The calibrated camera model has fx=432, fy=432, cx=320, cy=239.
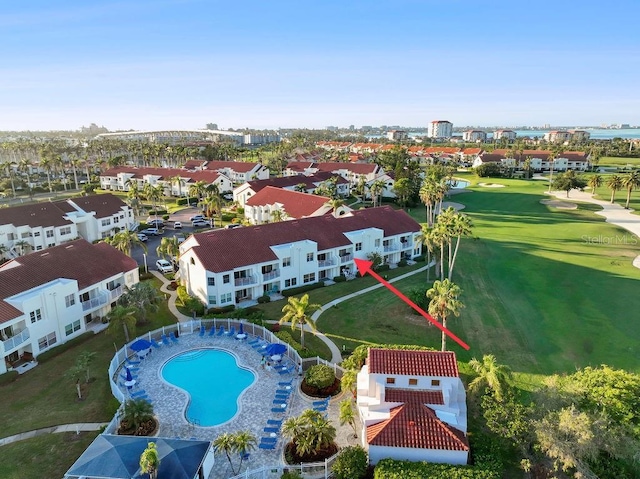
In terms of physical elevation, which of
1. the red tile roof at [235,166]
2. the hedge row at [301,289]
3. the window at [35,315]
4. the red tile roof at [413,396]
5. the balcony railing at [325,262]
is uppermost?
the red tile roof at [235,166]

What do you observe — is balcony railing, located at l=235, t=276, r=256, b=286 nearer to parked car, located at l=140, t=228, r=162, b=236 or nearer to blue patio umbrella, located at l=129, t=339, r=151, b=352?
blue patio umbrella, located at l=129, t=339, r=151, b=352

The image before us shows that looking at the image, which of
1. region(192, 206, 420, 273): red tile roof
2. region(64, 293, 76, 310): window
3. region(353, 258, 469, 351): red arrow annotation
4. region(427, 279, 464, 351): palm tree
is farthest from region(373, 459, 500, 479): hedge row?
region(64, 293, 76, 310): window

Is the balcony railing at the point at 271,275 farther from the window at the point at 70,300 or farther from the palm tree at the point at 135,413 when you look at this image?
the palm tree at the point at 135,413

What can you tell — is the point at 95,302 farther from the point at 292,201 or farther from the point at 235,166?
the point at 235,166

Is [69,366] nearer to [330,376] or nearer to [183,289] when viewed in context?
[183,289]

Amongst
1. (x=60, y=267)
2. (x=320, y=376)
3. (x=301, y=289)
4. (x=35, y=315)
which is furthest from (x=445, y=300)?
(x=60, y=267)

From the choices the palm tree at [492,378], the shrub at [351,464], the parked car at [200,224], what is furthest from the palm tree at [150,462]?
the parked car at [200,224]
